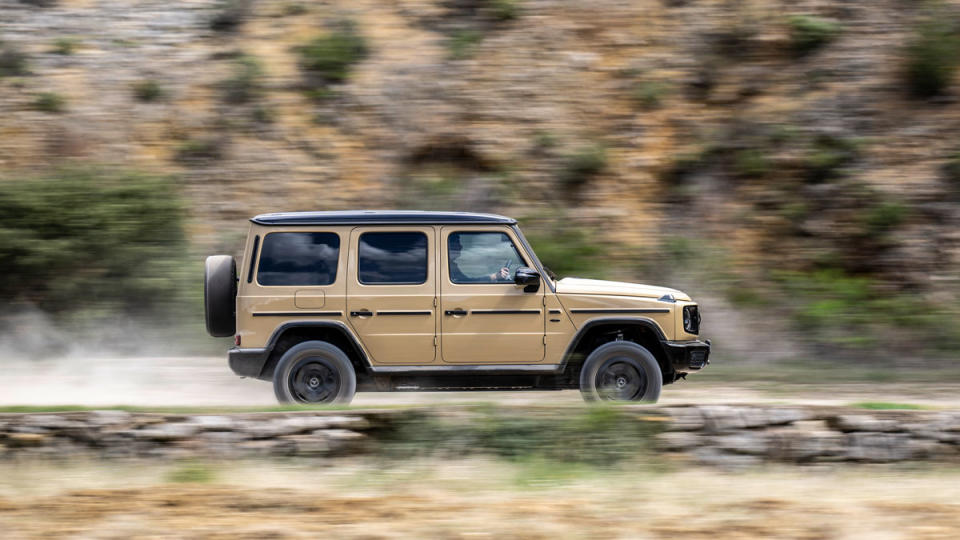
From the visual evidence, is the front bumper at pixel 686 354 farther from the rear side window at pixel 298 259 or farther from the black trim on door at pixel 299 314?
the rear side window at pixel 298 259

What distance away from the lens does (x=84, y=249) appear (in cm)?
1377

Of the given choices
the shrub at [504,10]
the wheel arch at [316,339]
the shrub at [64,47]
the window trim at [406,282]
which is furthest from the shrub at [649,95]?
the shrub at [64,47]

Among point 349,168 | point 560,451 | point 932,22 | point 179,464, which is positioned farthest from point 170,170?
point 932,22

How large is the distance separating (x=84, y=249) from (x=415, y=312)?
23.3ft

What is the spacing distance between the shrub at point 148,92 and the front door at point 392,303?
10.5 metres

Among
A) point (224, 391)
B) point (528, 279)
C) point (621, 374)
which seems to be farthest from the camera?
point (224, 391)

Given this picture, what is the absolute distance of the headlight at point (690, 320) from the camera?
9.03 m

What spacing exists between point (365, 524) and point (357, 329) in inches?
114

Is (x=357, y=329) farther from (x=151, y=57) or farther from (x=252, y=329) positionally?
(x=151, y=57)

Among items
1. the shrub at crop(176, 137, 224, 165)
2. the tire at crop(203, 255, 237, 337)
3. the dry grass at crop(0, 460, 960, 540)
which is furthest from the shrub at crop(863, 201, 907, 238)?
the shrub at crop(176, 137, 224, 165)

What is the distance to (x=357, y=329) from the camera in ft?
28.9

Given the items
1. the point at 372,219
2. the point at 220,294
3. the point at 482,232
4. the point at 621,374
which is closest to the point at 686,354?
the point at 621,374

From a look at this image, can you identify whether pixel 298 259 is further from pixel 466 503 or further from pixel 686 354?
pixel 686 354

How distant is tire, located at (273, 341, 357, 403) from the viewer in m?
8.76
